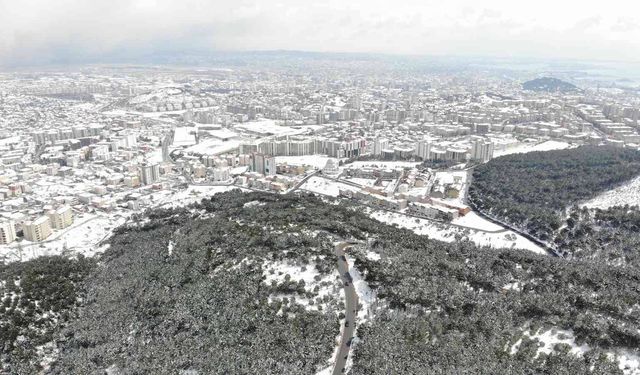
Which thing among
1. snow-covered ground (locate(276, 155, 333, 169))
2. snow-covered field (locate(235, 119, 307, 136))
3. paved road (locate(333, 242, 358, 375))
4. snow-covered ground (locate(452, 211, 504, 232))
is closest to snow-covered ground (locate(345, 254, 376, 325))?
paved road (locate(333, 242, 358, 375))

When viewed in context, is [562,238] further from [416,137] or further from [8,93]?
[8,93]

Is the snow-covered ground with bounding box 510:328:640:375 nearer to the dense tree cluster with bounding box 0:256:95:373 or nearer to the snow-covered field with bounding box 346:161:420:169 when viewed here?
the dense tree cluster with bounding box 0:256:95:373

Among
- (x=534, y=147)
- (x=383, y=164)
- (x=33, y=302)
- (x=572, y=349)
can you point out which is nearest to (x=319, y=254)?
(x=572, y=349)

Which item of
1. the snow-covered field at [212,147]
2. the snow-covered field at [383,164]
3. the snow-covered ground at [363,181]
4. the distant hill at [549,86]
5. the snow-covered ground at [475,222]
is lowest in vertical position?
the snow-covered ground at [475,222]

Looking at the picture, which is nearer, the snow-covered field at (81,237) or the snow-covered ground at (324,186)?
the snow-covered field at (81,237)

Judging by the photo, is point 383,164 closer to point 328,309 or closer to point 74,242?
point 74,242

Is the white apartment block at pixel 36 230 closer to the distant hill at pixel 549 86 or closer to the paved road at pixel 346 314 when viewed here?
the paved road at pixel 346 314

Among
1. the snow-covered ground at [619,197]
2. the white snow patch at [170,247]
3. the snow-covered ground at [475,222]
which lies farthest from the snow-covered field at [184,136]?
the snow-covered ground at [619,197]
